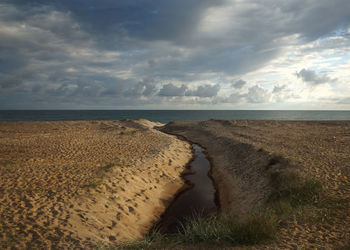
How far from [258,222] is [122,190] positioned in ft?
29.2

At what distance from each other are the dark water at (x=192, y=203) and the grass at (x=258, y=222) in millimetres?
2231

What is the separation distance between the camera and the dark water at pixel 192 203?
38.0ft

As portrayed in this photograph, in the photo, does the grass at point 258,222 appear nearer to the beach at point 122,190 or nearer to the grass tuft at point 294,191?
the grass tuft at point 294,191

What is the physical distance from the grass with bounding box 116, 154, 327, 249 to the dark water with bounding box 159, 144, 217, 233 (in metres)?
2.23

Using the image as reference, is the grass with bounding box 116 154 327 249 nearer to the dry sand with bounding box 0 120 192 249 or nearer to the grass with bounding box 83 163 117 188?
the dry sand with bounding box 0 120 192 249

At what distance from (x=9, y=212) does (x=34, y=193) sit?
194 centimetres

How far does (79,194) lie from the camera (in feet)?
36.9

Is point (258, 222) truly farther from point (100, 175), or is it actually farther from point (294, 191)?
point (100, 175)

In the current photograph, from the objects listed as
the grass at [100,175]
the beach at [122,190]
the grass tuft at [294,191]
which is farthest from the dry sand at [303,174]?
the grass at [100,175]

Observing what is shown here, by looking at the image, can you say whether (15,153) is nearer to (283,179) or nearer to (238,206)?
(238,206)

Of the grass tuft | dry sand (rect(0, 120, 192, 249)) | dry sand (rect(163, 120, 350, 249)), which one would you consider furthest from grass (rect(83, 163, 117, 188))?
the grass tuft

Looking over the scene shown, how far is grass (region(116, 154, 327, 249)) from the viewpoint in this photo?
6707 millimetres

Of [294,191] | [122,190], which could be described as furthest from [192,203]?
[294,191]

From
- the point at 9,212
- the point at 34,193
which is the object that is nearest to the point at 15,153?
the point at 34,193
